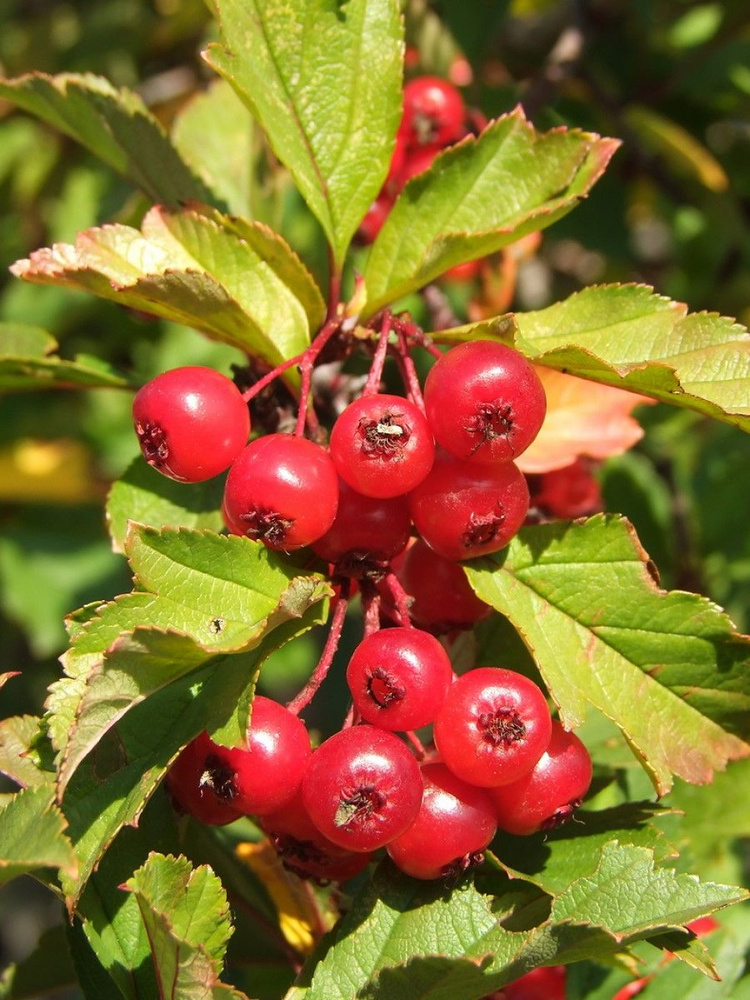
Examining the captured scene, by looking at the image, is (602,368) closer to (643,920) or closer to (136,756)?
(643,920)

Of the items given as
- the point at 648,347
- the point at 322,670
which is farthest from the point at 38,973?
the point at 648,347

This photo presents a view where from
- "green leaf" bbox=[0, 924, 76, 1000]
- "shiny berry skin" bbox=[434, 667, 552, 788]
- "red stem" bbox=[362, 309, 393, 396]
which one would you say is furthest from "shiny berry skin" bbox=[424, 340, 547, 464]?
"green leaf" bbox=[0, 924, 76, 1000]

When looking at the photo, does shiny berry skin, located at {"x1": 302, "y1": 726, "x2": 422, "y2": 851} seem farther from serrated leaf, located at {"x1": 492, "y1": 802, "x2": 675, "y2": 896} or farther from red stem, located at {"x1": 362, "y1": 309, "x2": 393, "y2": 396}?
red stem, located at {"x1": 362, "y1": 309, "x2": 393, "y2": 396}

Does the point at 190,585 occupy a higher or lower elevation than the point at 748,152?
higher

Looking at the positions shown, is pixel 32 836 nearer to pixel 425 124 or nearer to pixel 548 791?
pixel 548 791

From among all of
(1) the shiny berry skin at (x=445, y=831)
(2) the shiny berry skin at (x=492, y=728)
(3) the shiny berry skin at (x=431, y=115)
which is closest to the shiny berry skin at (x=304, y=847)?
(1) the shiny berry skin at (x=445, y=831)

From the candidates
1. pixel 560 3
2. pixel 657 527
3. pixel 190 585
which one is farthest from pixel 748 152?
pixel 190 585

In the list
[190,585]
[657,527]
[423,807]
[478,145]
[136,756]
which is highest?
[478,145]
